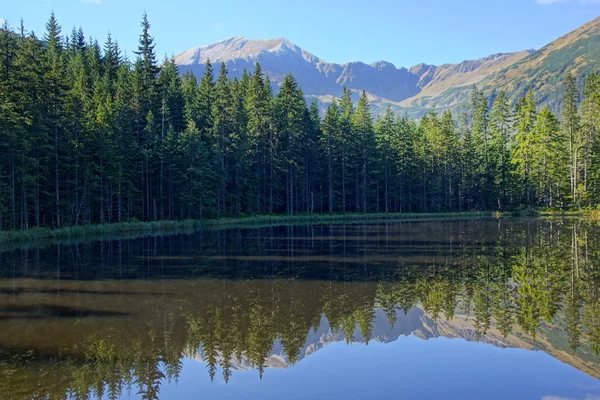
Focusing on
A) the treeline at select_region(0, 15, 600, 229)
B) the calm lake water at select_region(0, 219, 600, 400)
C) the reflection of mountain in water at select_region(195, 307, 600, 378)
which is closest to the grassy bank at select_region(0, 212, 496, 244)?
the treeline at select_region(0, 15, 600, 229)

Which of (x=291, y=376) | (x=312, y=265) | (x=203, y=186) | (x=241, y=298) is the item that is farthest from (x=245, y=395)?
(x=203, y=186)

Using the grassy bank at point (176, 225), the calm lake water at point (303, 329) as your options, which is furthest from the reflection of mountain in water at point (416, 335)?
the grassy bank at point (176, 225)

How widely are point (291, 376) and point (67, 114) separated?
40.7 metres

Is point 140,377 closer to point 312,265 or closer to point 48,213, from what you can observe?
point 312,265

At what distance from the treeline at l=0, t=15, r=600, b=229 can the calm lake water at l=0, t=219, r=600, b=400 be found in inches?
839

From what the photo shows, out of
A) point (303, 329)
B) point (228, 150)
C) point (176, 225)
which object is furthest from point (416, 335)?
point (228, 150)

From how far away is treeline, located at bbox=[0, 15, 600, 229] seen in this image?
139ft

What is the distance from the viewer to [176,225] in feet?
172

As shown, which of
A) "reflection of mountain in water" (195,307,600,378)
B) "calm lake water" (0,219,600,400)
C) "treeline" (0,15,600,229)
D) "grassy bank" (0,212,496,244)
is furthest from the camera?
"treeline" (0,15,600,229)

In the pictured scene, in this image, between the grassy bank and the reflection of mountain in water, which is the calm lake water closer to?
the reflection of mountain in water

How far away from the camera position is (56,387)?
8.82 metres

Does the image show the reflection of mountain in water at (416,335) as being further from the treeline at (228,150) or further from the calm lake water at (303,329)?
the treeline at (228,150)

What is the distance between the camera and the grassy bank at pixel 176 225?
127 ft

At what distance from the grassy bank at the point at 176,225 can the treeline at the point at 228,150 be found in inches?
76.0
